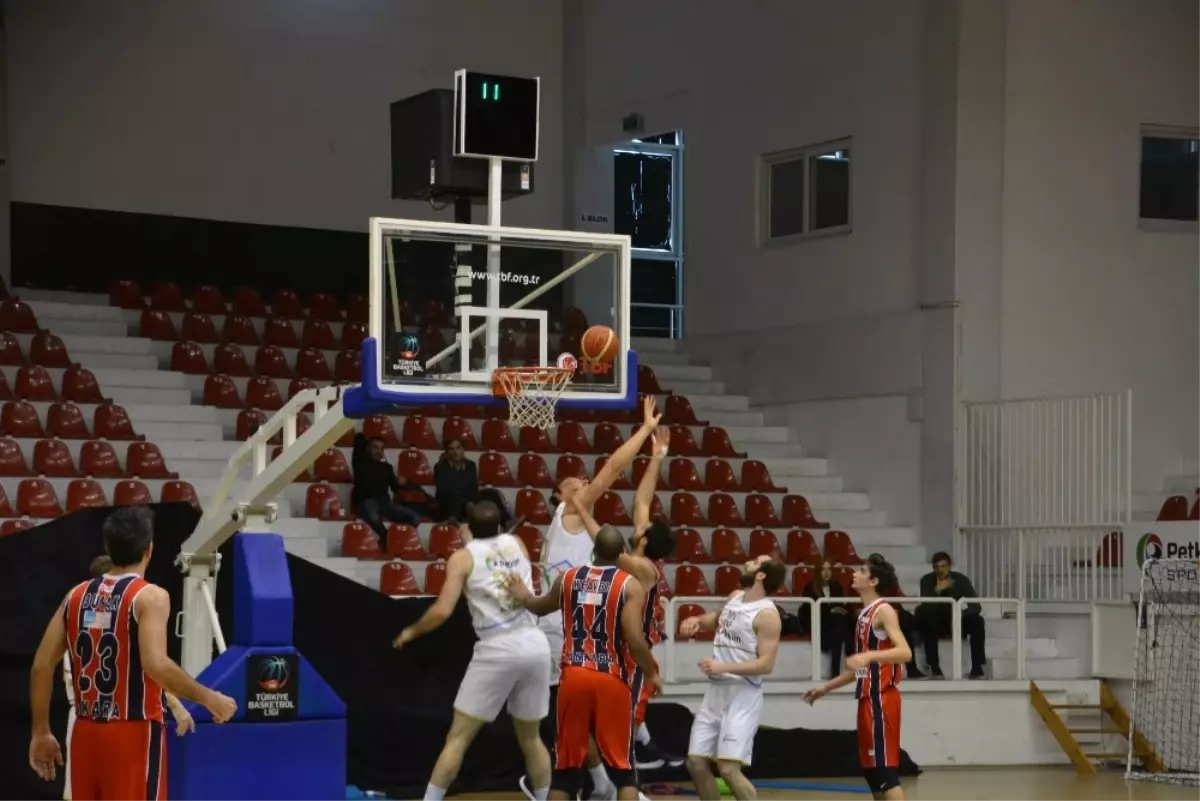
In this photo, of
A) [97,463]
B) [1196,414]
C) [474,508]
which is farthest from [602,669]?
[1196,414]

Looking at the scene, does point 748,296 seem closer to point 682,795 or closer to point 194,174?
point 194,174

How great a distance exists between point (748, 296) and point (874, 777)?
36.9 feet

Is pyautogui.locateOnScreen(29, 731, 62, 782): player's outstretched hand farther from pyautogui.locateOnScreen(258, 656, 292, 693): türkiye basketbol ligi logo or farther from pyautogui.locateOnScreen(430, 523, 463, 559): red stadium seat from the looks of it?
pyautogui.locateOnScreen(430, 523, 463, 559): red stadium seat

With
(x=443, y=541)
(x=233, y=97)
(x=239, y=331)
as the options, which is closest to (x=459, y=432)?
(x=443, y=541)

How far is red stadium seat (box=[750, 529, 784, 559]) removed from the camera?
18.1m

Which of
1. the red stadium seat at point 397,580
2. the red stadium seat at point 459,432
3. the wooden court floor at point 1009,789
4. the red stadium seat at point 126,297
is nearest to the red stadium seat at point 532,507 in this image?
the red stadium seat at point 459,432

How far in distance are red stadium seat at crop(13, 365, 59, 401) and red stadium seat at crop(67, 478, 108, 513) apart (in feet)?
6.36

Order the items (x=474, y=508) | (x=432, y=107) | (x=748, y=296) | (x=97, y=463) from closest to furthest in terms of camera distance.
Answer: (x=432, y=107)
(x=474, y=508)
(x=97, y=463)
(x=748, y=296)

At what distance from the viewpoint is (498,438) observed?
18719 millimetres

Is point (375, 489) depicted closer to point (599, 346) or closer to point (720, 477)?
point (720, 477)

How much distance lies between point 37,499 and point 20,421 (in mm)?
1548

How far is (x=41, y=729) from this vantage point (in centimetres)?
721

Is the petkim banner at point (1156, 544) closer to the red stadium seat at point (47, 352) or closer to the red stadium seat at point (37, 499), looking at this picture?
the red stadium seat at point (37, 499)

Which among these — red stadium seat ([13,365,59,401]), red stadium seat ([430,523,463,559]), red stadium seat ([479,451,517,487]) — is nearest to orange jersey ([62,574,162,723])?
red stadium seat ([430,523,463,559])
